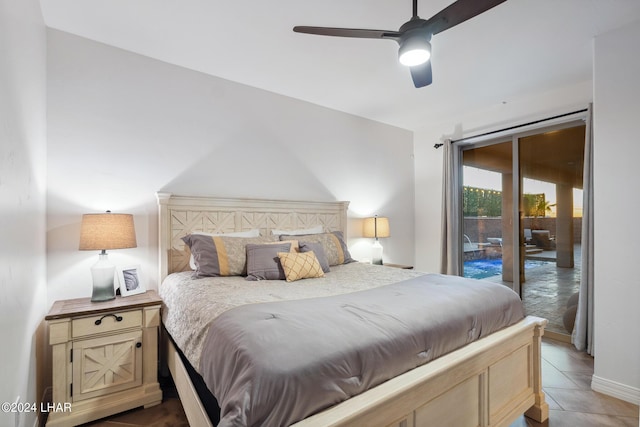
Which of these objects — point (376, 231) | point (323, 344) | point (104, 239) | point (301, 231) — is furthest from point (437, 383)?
point (376, 231)

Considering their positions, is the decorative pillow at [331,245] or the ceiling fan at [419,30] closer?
the ceiling fan at [419,30]

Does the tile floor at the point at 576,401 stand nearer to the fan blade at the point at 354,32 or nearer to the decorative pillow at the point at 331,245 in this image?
the decorative pillow at the point at 331,245

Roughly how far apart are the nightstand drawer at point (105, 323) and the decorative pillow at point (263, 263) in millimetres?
800

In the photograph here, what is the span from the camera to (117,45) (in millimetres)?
2520

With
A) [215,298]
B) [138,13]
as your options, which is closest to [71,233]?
[215,298]

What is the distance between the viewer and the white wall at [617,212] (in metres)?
2.19

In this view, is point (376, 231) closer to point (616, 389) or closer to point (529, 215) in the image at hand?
point (529, 215)

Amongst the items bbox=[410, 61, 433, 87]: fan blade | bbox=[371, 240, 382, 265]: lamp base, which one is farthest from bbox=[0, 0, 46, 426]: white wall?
bbox=[371, 240, 382, 265]: lamp base

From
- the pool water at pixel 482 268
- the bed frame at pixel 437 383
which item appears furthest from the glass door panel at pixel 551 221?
the bed frame at pixel 437 383

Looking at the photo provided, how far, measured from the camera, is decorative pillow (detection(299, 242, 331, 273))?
8.84 feet

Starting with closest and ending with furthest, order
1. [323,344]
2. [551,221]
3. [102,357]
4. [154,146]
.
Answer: [323,344], [102,357], [154,146], [551,221]

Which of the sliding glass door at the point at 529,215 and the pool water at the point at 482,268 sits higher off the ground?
the sliding glass door at the point at 529,215

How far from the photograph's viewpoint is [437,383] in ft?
4.42

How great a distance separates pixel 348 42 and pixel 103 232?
Result: 227 centimetres
